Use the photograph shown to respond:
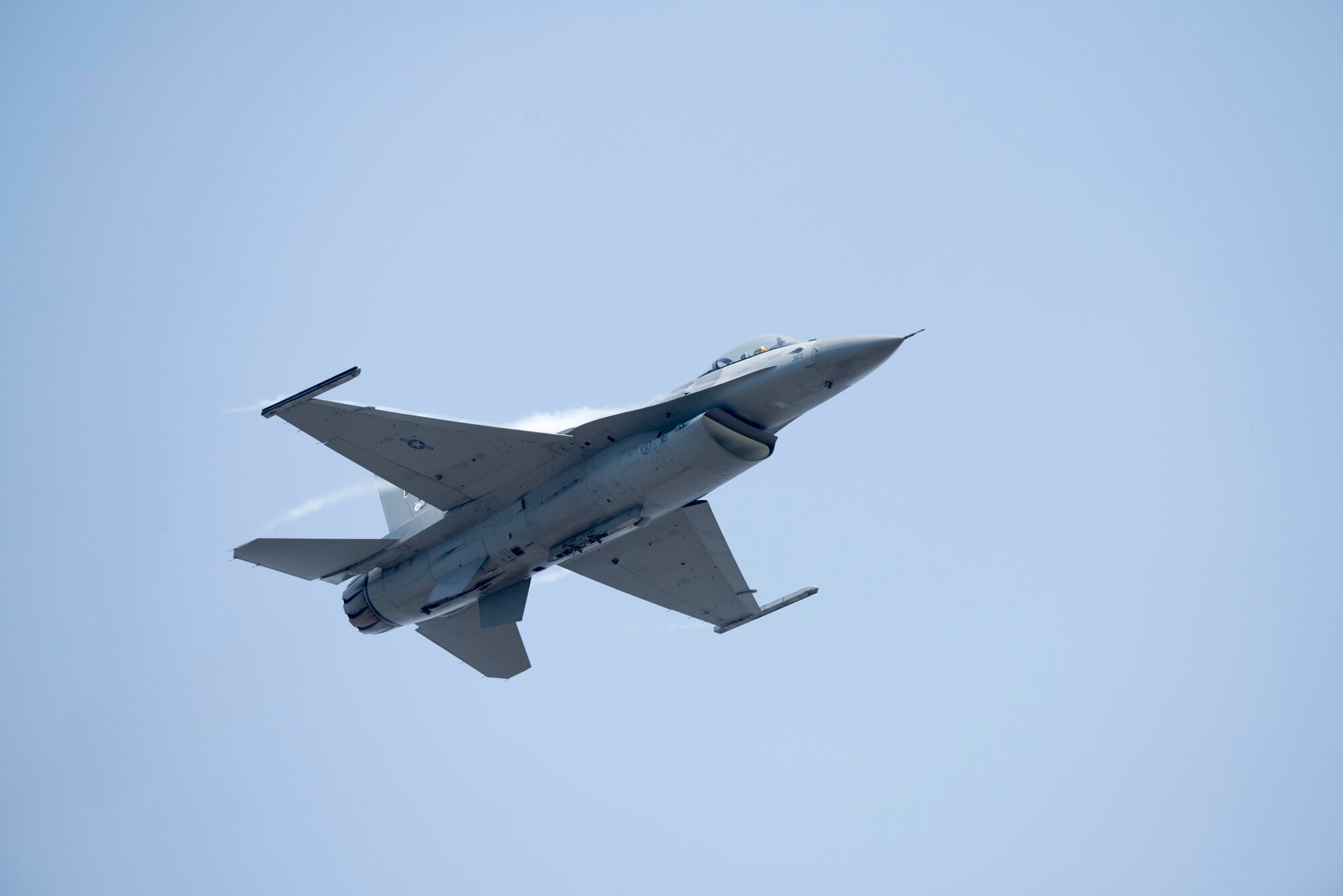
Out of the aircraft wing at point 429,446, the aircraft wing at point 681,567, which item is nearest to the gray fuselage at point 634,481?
the aircraft wing at point 429,446

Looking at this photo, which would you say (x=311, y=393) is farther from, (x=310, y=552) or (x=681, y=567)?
(x=681, y=567)

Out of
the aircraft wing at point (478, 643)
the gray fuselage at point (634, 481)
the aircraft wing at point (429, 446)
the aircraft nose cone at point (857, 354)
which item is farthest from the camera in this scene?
the aircraft wing at point (478, 643)

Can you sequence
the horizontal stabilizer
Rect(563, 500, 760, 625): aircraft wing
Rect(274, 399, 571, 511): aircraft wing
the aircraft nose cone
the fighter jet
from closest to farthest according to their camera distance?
1. the aircraft nose cone
2. the fighter jet
3. Rect(274, 399, 571, 511): aircraft wing
4. the horizontal stabilizer
5. Rect(563, 500, 760, 625): aircraft wing

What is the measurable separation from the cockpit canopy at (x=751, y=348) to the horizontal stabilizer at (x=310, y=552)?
870 centimetres

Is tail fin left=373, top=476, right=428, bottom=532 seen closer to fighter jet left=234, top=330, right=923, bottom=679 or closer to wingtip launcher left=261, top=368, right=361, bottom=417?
fighter jet left=234, top=330, right=923, bottom=679

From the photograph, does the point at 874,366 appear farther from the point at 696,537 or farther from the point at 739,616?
the point at 739,616

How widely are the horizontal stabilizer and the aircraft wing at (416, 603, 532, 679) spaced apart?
284 cm

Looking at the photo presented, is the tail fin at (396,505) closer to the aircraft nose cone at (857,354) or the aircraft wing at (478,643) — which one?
the aircraft wing at (478,643)

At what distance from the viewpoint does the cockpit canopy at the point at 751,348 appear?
24.5 m

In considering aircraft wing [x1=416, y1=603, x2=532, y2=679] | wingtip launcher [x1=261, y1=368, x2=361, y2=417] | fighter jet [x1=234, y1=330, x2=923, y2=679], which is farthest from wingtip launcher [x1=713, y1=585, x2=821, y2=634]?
wingtip launcher [x1=261, y1=368, x2=361, y2=417]

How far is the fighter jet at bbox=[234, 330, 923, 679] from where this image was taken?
79.2 ft

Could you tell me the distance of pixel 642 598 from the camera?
101 ft

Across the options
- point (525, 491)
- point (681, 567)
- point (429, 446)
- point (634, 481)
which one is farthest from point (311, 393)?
point (681, 567)

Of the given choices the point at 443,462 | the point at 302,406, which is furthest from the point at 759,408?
the point at 302,406
